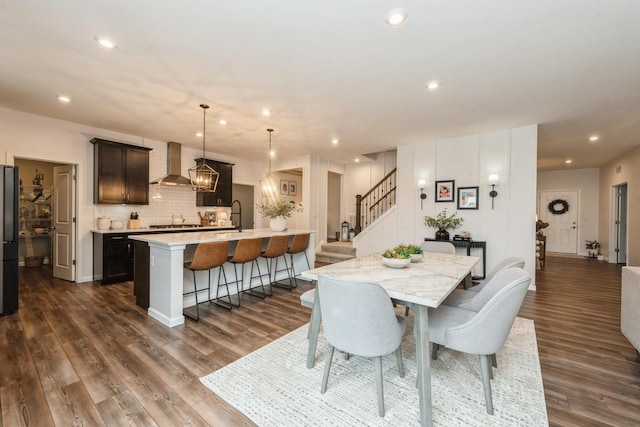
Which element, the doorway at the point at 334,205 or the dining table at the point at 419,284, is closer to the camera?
the dining table at the point at 419,284

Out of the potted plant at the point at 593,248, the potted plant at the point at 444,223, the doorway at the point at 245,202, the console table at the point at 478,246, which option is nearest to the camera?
the console table at the point at 478,246

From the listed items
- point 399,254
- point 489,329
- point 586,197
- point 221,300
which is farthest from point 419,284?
point 586,197

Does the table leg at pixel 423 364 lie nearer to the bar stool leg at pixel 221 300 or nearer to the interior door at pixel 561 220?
the bar stool leg at pixel 221 300

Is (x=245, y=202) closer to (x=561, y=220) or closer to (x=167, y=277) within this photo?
(x=167, y=277)

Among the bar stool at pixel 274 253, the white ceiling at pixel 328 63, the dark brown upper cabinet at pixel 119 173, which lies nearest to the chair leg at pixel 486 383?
the white ceiling at pixel 328 63

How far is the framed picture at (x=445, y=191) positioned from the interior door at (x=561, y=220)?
19.0ft

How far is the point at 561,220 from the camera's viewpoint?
28.7ft

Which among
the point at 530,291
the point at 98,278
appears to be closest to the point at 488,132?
the point at 530,291

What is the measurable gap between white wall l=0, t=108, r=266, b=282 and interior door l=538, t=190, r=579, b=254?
10630 mm

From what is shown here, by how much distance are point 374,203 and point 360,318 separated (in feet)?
21.3

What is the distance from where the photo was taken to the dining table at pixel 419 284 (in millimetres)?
1663

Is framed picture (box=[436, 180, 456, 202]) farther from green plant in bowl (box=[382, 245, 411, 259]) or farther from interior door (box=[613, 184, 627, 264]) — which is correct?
interior door (box=[613, 184, 627, 264])

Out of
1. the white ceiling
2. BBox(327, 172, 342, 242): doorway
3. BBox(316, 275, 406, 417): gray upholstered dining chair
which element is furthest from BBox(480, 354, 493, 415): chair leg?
BBox(327, 172, 342, 242): doorway

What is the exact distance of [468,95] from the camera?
3479 mm
